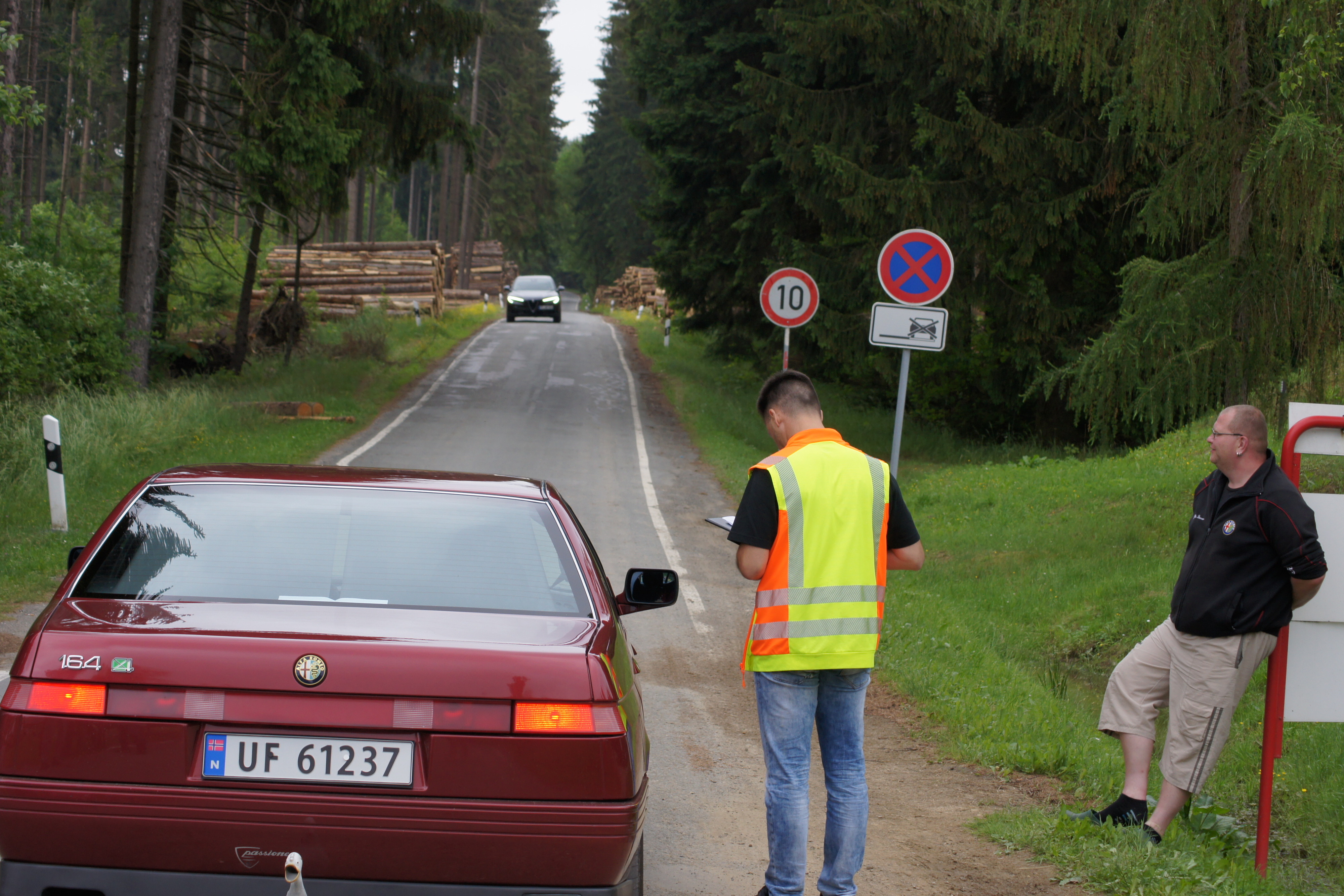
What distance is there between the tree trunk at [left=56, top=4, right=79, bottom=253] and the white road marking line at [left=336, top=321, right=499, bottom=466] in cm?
880

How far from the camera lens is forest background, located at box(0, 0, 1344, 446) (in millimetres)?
8344

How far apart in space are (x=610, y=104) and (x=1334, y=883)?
78.2 metres

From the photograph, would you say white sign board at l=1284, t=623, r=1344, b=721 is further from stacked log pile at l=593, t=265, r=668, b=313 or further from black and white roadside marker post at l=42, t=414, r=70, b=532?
stacked log pile at l=593, t=265, r=668, b=313

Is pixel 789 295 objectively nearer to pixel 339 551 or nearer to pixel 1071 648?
pixel 1071 648

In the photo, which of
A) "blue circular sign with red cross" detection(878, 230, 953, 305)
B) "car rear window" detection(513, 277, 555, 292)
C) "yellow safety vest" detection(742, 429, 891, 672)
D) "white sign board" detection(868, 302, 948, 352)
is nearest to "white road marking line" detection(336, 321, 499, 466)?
"white sign board" detection(868, 302, 948, 352)

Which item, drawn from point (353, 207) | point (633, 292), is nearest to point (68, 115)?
point (353, 207)

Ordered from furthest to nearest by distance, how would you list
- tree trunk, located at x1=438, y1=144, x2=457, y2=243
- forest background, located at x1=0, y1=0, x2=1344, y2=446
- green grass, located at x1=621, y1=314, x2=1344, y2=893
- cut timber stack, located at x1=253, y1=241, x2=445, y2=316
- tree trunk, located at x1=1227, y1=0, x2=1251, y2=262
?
tree trunk, located at x1=438, y1=144, x2=457, y2=243 → cut timber stack, located at x1=253, y1=241, x2=445, y2=316 → forest background, located at x1=0, y1=0, x2=1344, y2=446 → tree trunk, located at x1=1227, y1=0, x2=1251, y2=262 → green grass, located at x1=621, y1=314, x2=1344, y2=893

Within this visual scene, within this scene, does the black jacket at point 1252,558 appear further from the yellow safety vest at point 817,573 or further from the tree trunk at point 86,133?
the tree trunk at point 86,133

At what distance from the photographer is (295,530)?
12.6 feet

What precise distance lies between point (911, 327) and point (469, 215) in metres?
55.4

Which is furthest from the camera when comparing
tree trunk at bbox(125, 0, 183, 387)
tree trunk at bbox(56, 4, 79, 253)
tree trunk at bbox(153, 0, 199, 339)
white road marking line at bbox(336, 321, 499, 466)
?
tree trunk at bbox(56, 4, 79, 253)

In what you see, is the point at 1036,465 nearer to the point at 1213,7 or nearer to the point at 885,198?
the point at 885,198

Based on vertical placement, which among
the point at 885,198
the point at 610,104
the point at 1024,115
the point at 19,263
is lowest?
the point at 19,263

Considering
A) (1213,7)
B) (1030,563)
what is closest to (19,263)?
(1030,563)
